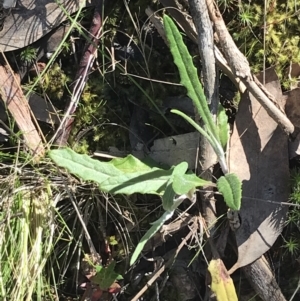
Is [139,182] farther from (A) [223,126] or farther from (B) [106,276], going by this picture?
(B) [106,276]

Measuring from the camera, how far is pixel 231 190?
152cm

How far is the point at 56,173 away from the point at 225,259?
650mm

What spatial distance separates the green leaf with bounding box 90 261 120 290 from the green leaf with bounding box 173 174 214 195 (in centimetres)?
43

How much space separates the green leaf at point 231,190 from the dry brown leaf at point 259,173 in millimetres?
173

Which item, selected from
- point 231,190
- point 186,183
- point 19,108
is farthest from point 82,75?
point 231,190

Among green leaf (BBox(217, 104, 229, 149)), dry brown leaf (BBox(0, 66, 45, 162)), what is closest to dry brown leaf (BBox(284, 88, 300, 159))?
green leaf (BBox(217, 104, 229, 149))

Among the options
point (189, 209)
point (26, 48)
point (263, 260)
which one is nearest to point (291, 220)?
point (263, 260)

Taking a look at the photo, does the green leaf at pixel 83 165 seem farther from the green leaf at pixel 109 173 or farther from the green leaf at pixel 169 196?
the green leaf at pixel 169 196

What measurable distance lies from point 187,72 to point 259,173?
1.36ft

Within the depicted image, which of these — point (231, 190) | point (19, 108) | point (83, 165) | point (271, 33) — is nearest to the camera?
point (231, 190)

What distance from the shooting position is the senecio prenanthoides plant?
154 centimetres

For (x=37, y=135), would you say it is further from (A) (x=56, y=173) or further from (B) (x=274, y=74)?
(B) (x=274, y=74)

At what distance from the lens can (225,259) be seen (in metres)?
1.85

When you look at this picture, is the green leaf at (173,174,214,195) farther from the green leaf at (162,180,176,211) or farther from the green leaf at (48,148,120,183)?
the green leaf at (48,148,120,183)
